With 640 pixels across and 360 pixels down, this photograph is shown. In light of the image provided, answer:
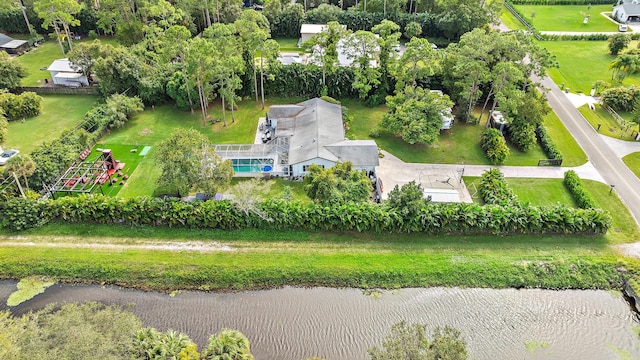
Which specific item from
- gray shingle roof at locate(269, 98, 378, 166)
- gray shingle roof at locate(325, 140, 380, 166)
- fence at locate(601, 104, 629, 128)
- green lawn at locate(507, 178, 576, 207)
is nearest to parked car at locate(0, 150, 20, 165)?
gray shingle roof at locate(269, 98, 378, 166)

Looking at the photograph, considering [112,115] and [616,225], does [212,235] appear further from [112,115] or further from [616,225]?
[616,225]

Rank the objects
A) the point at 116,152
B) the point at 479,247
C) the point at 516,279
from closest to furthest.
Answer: the point at 516,279, the point at 479,247, the point at 116,152

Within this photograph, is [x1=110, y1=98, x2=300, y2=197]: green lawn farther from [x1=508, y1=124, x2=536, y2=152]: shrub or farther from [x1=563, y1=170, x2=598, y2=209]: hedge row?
[x1=563, y1=170, x2=598, y2=209]: hedge row

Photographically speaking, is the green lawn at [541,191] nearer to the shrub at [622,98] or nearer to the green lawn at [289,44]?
the shrub at [622,98]

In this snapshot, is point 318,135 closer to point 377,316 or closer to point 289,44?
point 377,316

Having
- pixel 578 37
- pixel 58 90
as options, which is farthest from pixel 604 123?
pixel 58 90

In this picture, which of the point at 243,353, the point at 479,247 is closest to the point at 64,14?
the point at 243,353
